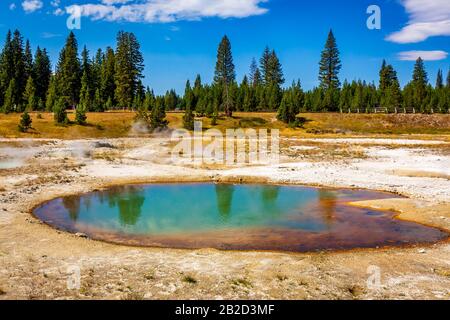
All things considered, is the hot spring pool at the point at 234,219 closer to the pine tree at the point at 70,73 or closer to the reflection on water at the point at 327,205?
the reflection on water at the point at 327,205

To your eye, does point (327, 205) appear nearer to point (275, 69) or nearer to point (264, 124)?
point (264, 124)

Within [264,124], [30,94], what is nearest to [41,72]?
[30,94]

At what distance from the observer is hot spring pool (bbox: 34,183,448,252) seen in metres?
18.3

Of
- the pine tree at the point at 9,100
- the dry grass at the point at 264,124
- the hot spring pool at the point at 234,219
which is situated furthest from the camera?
the pine tree at the point at 9,100

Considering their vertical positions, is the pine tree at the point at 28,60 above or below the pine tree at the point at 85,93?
above

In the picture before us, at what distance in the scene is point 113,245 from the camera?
17.1 metres

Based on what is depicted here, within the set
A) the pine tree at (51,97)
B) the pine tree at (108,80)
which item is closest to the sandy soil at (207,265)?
the pine tree at (51,97)

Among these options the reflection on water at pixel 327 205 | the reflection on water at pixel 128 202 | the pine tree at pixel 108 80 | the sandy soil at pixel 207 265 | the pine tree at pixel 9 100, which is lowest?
the reflection on water at pixel 128 202

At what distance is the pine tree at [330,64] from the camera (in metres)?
113

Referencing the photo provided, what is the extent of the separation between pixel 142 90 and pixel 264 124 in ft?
107

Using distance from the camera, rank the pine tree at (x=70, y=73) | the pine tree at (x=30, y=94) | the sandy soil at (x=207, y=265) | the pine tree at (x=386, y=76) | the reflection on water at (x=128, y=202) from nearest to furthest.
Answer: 1. the sandy soil at (x=207, y=265)
2. the reflection on water at (x=128, y=202)
3. the pine tree at (x=30, y=94)
4. the pine tree at (x=70, y=73)
5. the pine tree at (x=386, y=76)

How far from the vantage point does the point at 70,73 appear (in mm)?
89375

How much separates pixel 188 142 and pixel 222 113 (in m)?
33.8

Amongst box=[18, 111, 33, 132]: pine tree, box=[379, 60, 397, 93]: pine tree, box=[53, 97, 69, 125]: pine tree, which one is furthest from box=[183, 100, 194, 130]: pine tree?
box=[379, 60, 397, 93]: pine tree
